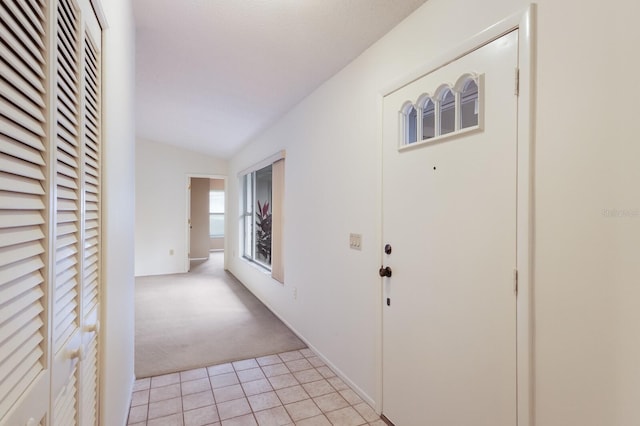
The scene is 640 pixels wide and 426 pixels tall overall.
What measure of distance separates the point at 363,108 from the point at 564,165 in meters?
1.39

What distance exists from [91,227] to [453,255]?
1.51 metres

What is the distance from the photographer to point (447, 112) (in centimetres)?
171

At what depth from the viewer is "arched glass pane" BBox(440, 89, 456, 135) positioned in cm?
167

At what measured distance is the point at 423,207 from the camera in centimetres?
179

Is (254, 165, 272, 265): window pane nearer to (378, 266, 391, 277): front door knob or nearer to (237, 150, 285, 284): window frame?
(237, 150, 285, 284): window frame

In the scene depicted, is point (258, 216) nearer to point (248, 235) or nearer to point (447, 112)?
point (248, 235)

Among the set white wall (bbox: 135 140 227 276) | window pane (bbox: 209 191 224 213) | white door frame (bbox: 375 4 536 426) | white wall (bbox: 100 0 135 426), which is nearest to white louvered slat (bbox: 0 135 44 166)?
white wall (bbox: 100 0 135 426)

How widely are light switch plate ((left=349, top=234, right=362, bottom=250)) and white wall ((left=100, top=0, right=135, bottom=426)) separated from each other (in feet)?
4.67

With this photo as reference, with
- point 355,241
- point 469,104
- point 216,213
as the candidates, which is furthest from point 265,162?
point 216,213

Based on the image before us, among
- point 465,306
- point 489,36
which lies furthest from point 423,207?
point 489,36

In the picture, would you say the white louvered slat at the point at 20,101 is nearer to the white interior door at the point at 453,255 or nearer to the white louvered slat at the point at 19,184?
the white louvered slat at the point at 19,184

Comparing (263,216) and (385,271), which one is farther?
(263,216)

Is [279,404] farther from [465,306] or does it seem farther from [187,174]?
[187,174]

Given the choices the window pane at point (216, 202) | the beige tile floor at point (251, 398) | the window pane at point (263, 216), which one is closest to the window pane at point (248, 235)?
the window pane at point (263, 216)
